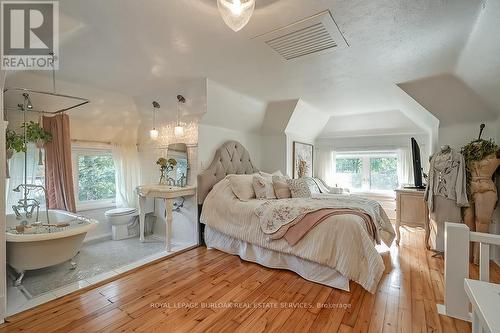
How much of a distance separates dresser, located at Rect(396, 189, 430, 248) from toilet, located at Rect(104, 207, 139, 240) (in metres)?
4.23

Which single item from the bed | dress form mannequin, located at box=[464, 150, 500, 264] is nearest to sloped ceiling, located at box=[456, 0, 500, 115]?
dress form mannequin, located at box=[464, 150, 500, 264]

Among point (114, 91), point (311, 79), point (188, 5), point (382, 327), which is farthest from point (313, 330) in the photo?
point (114, 91)

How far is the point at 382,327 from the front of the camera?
1679 millimetres

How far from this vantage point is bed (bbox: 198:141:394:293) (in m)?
2.13

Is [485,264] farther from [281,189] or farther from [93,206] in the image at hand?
[93,206]

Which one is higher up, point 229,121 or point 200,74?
point 200,74

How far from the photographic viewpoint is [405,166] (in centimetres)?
468

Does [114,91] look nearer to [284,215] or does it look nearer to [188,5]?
[188,5]

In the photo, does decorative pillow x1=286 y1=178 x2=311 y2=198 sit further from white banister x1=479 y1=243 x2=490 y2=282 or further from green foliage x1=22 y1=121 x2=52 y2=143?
green foliage x1=22 y1=121 x2=52 y2=143

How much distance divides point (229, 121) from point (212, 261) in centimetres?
218

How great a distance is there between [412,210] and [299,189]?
1.73m

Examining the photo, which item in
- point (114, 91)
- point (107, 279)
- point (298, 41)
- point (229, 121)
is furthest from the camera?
point (229, 121)

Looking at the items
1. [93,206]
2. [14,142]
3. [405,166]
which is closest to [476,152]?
[405,166]

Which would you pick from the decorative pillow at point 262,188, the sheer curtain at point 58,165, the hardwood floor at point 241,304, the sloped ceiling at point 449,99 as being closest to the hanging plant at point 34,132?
the sheer curtain at point 58,165
